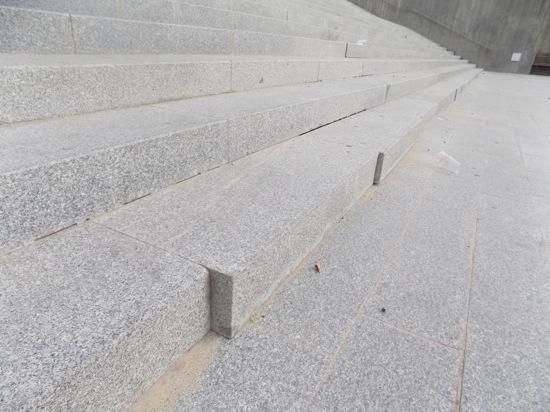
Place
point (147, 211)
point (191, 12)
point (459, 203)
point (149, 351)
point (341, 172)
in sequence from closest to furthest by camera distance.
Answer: point (149, 351)
point (147, 211)
point (341, 172)
point (459, 203)
point (191, 12)

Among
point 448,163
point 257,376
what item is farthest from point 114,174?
point 448,163

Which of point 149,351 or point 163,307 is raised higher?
point 163,307

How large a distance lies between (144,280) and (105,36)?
2.04 meters

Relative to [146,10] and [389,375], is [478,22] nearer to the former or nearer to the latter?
[146,10]

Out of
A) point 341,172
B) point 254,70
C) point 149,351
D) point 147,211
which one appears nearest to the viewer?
point 149,351

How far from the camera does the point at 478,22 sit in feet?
56.4

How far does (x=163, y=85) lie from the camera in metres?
2.40

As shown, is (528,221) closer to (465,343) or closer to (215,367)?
(465,343)

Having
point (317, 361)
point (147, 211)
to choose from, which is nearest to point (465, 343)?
point (317, 361)

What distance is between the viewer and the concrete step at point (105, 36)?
6.77ft

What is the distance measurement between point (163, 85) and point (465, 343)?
7.15ft

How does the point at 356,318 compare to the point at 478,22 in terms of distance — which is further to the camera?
the point at 478,22

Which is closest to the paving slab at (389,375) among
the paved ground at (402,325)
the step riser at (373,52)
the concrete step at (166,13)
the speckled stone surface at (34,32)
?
the paved ground at (402,325)

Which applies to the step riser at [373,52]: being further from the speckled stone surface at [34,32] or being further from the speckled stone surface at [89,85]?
the speckled stone surface at [34,32]
